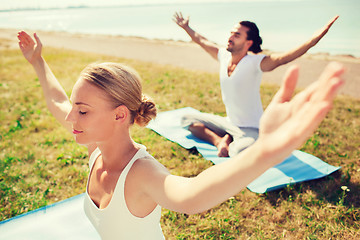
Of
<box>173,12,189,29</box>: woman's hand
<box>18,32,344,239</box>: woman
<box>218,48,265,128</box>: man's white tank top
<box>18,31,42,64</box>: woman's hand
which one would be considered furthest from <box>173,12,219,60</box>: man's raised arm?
<box>18,32,344,239</box>: woman

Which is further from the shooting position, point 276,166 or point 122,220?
point 276,166

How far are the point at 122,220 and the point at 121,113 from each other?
23.9 inches

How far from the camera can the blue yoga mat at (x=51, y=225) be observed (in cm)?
274

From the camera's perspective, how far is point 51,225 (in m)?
2.87

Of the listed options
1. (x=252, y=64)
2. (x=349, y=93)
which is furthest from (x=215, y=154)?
(x=349, y=93)

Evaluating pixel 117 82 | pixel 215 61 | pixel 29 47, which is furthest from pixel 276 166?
pixel 215 61

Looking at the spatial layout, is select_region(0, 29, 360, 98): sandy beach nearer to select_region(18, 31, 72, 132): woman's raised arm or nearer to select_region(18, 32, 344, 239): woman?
select_region(18, 31, 72, 132): woman's raised arm

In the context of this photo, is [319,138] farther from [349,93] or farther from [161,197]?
[161,197]

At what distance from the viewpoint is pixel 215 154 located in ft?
13.7

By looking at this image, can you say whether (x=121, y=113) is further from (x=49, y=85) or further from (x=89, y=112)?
(x=49, y=85)

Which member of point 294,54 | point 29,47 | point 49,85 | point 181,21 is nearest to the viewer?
point 49,85

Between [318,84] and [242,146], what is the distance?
124 inches

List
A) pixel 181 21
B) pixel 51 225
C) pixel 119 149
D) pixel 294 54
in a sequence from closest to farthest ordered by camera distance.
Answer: pixel 119 149 → pixel 51 225 → pixel 294 54 → pixel 181 21

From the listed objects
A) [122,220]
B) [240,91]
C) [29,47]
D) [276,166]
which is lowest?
[276,166]
